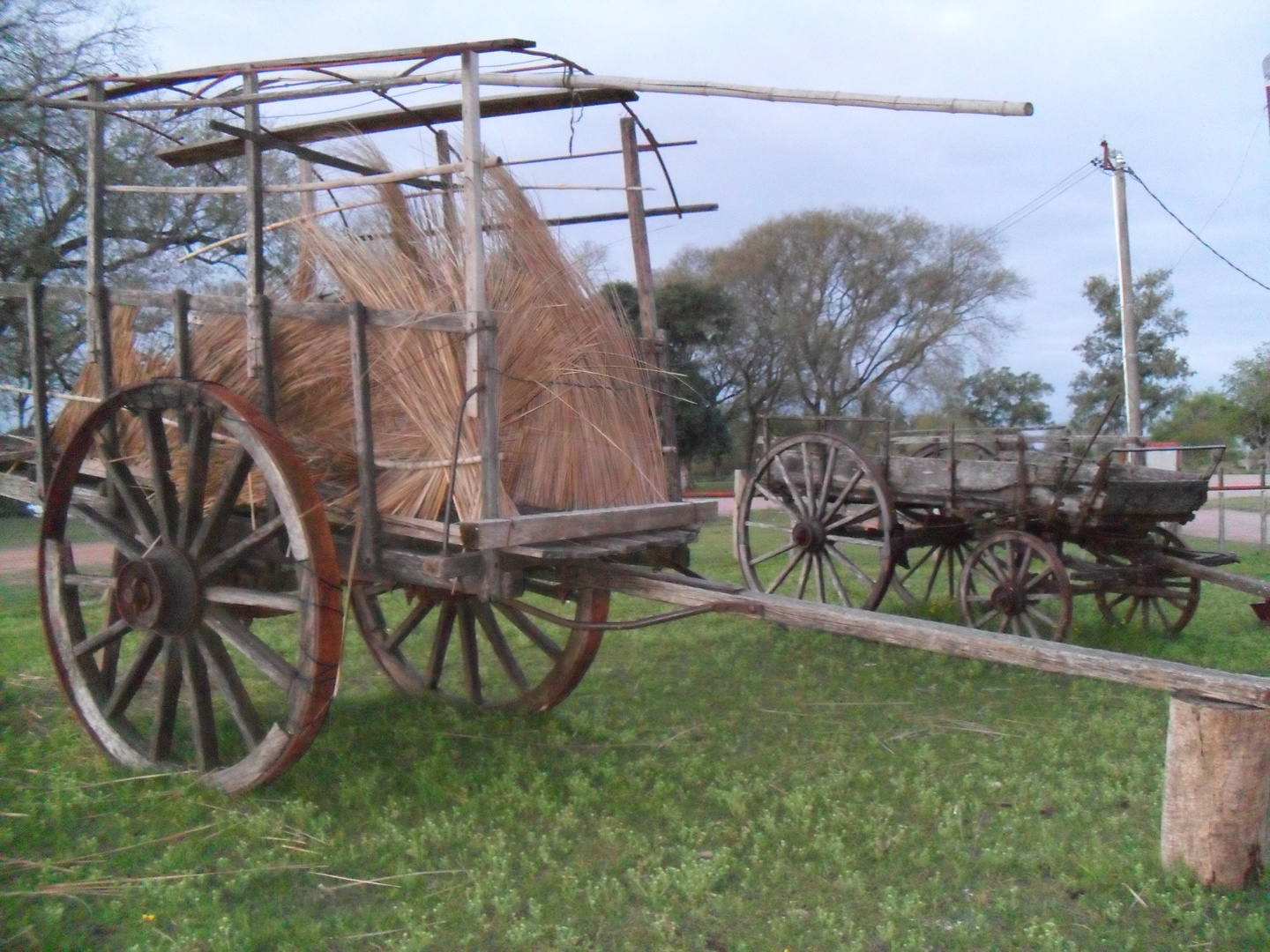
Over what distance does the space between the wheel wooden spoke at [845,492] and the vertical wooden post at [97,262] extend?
14.8 feet

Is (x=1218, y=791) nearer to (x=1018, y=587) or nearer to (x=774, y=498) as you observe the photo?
(x=1018, y=587)

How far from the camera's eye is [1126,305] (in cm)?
1177

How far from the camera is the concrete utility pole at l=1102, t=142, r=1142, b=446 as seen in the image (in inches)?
460

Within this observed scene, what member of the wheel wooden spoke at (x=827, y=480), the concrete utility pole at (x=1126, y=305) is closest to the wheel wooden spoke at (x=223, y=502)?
the wheel wooden spoke at (x=827, y=480)

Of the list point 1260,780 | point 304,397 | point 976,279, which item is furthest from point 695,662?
point 976,279

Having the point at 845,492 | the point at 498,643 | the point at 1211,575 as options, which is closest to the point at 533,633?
the point at 498,643

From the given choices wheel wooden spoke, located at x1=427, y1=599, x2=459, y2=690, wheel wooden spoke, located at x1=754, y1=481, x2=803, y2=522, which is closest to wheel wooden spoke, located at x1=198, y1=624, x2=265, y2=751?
wheel wooden spoke, located at x1=427, y1=599, x2=459, y2=690

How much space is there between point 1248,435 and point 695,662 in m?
29.3

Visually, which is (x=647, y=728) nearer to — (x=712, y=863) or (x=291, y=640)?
(x=712, y=863)

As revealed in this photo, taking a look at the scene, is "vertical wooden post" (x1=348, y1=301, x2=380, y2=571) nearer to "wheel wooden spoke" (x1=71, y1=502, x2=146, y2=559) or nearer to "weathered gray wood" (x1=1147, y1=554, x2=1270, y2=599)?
"wheel wooden spoke" (x1=71, y1=502, x2=146, y2=559)

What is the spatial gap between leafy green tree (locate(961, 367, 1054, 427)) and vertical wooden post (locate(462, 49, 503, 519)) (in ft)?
93.3

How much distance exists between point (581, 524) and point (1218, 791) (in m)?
2.04

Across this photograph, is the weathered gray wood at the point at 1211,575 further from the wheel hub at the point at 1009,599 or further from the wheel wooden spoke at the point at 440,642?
the wheel wooden spoke at the point at 440,642

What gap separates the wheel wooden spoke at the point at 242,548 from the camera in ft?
11.6
